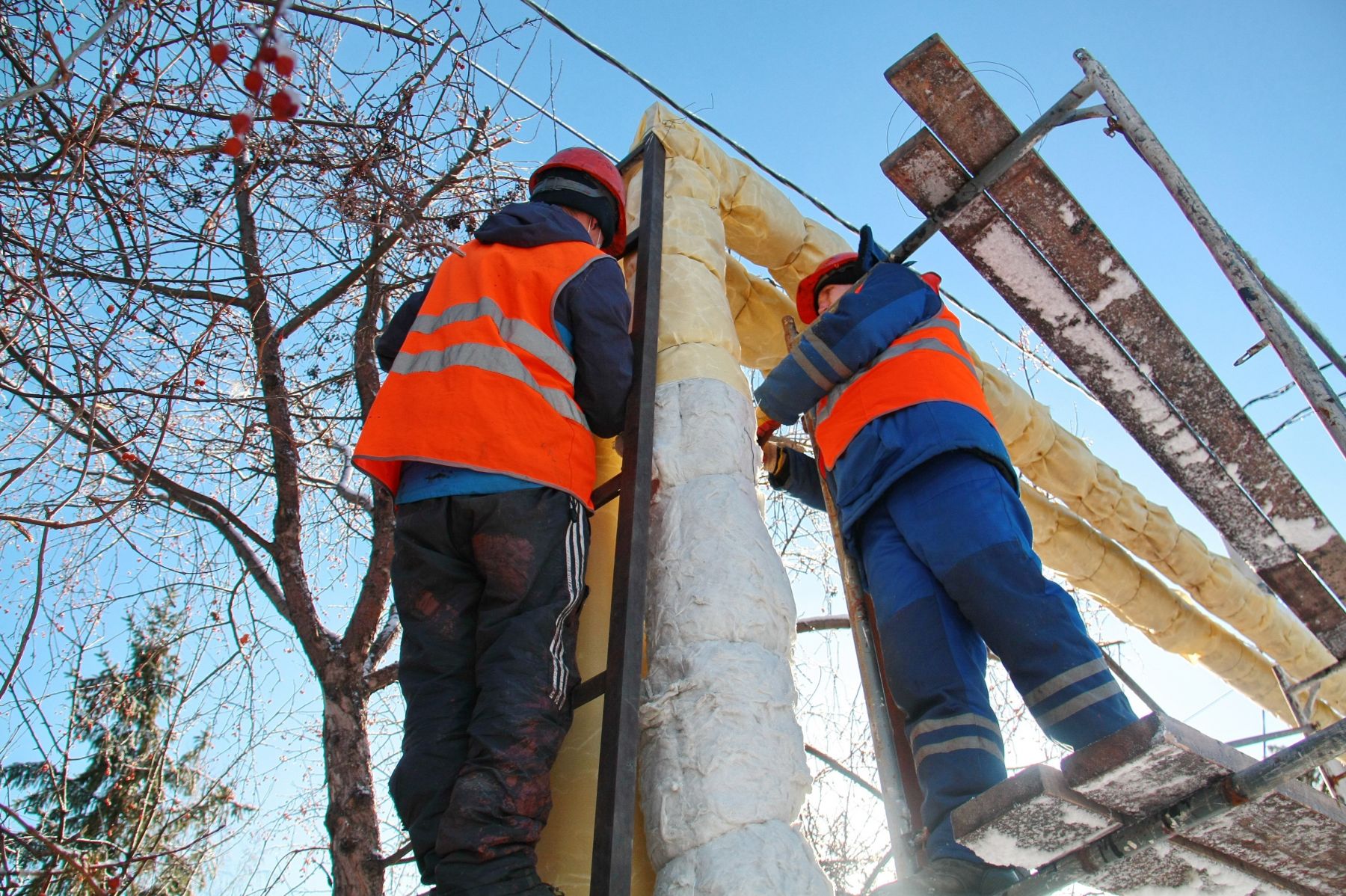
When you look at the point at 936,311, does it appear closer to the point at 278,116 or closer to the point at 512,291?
the point at 512,291

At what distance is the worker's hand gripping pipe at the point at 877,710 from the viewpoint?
2.56 metres

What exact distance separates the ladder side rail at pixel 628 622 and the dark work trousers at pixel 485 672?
107mm

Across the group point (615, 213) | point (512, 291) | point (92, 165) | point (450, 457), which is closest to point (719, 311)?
point (615, 213)

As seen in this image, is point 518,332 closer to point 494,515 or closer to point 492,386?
point 492,386

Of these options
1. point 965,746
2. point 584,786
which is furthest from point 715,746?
point 965,746

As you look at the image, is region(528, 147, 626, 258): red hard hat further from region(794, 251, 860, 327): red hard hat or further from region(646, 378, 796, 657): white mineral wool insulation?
region(794, 251, 860, 327): red hard hat

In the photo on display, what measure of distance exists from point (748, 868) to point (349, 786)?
2.55 meters

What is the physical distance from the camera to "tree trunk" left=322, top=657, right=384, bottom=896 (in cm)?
355

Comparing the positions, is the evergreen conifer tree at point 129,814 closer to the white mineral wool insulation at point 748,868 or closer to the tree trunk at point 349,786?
the tree trunk at point 349,786

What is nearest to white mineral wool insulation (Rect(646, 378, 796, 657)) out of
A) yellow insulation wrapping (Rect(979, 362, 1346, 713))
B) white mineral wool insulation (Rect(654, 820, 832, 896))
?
white mineral wool insulation (Rect(654, 820, 832, 896))

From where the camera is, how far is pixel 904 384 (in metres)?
3.10

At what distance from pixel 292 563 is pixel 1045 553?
13.2 feet

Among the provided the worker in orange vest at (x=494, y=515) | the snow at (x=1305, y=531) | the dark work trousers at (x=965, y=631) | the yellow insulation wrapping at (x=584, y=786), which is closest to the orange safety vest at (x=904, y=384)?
the dark work trousers at (x=965, y=631)

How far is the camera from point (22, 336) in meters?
3.63
